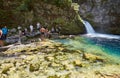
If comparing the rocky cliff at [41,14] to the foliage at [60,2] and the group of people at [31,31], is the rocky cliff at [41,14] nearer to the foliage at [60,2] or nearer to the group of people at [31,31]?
the foliage at [60,2]

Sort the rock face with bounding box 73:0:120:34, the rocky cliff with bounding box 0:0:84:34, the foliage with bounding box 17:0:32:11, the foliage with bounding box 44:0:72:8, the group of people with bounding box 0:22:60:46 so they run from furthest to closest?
the rock face with bounding box 73:0:120:34 → the foliage with bounding box 44:0:72:8 → the foliage with bounding box 17:0:32:11 → the rocky cliff with bounding box 0:0:84:34 → the group of people with bounding box 0:22:60:46

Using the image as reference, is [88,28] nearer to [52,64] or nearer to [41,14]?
[41,14]

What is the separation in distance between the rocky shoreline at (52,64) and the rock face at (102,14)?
1842 cm

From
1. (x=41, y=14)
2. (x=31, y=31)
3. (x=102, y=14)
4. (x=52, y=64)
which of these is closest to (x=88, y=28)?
(x=102, y=14)

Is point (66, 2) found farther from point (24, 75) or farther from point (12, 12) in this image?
point (24, 75)

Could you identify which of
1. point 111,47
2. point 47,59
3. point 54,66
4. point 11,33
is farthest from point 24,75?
point 11,33

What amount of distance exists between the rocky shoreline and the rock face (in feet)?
60.4

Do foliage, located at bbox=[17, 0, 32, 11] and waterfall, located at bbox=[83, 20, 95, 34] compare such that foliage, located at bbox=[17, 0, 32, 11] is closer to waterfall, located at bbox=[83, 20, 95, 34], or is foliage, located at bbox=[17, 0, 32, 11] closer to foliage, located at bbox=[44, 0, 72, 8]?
foliage, located at bbox=[44, 0, 72, 8]

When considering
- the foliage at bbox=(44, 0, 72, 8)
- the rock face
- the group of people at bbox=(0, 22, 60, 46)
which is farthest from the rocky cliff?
the rock face

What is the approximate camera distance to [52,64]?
19.2 metres

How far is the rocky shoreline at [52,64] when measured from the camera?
16772mm

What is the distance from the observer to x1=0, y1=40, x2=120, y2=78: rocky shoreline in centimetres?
1677

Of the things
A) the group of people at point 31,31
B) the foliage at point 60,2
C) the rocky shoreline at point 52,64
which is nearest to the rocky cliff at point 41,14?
the foliage at point 60,2

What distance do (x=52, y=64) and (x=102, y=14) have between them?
26.3 meters
